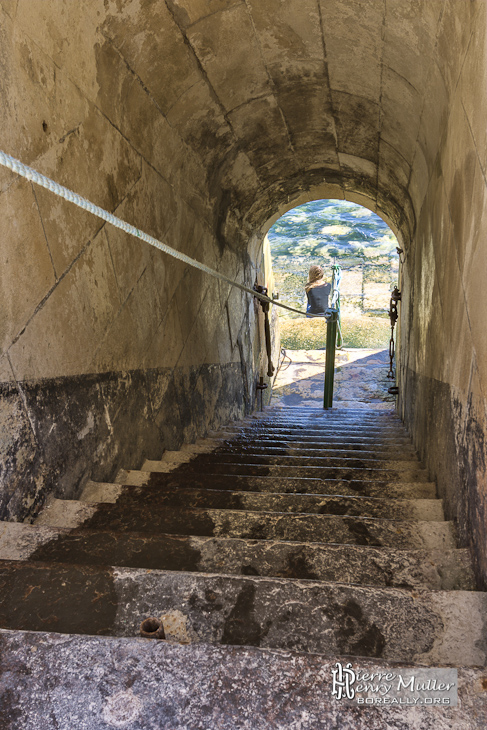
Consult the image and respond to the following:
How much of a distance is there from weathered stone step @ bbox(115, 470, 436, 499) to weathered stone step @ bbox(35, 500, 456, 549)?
16.5 inches

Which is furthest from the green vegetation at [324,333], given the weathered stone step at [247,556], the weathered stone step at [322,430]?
the weathered stone step at [247,556]

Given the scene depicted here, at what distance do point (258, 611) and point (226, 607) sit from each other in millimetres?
80

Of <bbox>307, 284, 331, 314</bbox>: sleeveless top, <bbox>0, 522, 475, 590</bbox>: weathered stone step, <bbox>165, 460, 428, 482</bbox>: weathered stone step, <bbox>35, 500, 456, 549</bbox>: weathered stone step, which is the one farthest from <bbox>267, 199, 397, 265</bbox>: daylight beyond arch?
<bbox>0, 522, 475, 590</bbox>: weathered stone step

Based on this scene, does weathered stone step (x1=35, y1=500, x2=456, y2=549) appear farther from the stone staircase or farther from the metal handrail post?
the metal handrail post

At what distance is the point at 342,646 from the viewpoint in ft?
3.63

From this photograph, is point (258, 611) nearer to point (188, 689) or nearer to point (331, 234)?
point (188, 689)

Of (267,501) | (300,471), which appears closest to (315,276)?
(300,471)

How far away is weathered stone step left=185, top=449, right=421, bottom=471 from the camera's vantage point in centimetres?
295

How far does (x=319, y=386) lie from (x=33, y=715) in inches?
398

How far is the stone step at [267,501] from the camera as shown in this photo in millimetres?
2012

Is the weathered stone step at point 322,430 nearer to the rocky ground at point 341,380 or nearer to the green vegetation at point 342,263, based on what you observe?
the rocky ground at point 341,380

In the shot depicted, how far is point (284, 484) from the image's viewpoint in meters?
2.43

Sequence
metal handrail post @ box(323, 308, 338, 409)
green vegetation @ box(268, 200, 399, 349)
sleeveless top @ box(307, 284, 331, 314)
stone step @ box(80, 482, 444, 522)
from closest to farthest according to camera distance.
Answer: stone step @ box(80, 482, 444, 522), metal handrail post @ box(323, 308, 338, 409), sleeveless top @ box(307, 284, 331, 314), green vegetation @ box(268, 200, 399, 349)

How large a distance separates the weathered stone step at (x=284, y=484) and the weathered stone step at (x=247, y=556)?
72 cm
